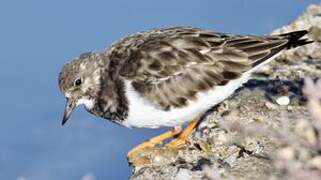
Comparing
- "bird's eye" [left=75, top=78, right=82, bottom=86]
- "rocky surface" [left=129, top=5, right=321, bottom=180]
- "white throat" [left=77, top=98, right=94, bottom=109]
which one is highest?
"bird's eye" [left=75, top=78, right=82, bottom=86]

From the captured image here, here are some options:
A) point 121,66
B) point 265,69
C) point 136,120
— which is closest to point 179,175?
point 136,120

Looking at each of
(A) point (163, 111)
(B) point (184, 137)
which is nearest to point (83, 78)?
(A) point (163, 111)

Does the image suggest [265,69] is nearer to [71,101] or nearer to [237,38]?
[237,38]

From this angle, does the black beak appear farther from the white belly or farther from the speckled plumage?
the white belly

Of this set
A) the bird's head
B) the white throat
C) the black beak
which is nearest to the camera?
the bird's head

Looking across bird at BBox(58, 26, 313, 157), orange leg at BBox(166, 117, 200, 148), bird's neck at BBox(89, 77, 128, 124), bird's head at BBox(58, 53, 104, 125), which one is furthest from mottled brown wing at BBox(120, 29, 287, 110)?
orange leg at BBox(166, 117, 200, 148)

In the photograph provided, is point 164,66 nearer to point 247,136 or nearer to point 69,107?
point 247,136
